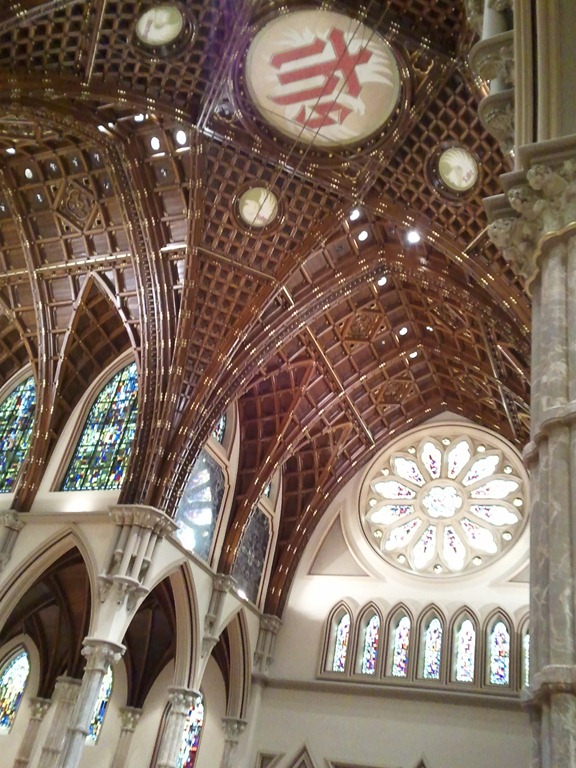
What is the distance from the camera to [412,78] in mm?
11859

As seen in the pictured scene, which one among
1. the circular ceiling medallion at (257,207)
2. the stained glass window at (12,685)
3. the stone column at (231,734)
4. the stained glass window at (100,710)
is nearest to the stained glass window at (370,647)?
the stone column at (231,734)

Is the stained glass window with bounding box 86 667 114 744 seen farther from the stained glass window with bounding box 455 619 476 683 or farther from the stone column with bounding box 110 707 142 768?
the stained glass window with bounding box 455 619 476 683

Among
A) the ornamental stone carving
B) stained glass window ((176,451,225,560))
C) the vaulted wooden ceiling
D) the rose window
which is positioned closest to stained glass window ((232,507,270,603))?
the vaulted wooden ceiling

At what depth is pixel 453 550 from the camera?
18953mm

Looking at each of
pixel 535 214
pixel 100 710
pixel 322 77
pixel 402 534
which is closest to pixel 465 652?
pixel 402 534

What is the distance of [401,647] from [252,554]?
4351mm

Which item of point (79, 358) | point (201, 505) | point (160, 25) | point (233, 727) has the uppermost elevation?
point (160, 25)

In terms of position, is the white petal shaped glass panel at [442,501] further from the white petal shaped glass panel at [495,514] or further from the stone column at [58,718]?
the stone column at [58,718]

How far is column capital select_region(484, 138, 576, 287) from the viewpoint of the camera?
5.52 m

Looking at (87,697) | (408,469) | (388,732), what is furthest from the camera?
(408,469)

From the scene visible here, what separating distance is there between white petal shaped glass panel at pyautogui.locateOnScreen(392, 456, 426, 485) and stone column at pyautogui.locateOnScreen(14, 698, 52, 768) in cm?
1069

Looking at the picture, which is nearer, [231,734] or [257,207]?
[257,207]

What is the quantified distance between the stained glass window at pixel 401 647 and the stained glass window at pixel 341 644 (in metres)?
1.18

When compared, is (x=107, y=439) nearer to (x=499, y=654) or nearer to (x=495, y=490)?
Answer: (x=495, y=490)
